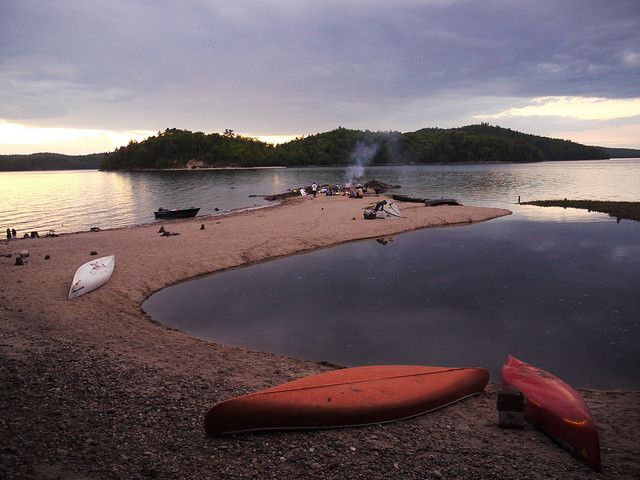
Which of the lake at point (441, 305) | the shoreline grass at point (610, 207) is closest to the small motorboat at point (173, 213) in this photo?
the lake at point (441, 305)

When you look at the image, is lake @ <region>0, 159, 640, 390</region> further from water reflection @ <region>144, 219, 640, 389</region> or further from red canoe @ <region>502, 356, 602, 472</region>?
red canoe @ <region>502, 356, 602, 472</region>

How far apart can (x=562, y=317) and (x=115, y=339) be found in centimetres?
1309

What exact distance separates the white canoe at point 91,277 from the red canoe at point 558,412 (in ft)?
44.9

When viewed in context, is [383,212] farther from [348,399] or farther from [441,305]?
[348,399]

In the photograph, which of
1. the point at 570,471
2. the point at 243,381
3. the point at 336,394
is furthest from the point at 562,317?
the point at 243,381

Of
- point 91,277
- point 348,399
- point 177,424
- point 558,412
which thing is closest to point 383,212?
point 91,277

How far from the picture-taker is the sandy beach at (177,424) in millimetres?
5758

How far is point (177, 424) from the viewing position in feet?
22.2

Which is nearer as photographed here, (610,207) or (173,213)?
(610,207)

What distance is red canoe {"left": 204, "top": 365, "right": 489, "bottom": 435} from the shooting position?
6609 mm

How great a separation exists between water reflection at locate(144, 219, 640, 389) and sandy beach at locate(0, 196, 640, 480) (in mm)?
1417

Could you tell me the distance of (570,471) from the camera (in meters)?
5.90

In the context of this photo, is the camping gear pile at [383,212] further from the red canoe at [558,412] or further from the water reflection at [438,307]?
the red canoe at [558,412]

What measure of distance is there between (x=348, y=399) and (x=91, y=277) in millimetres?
12531
